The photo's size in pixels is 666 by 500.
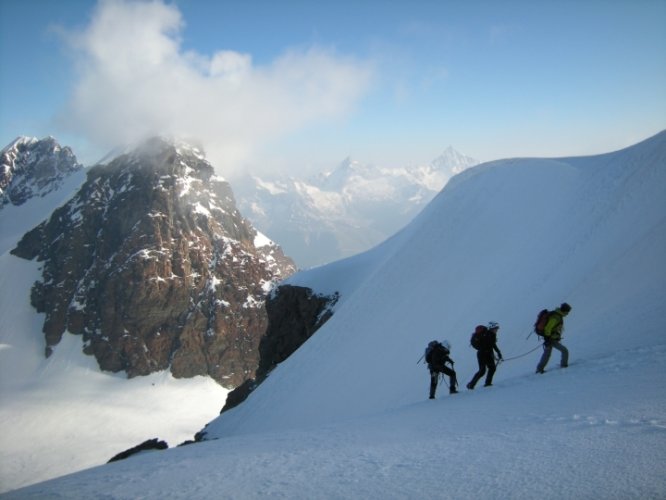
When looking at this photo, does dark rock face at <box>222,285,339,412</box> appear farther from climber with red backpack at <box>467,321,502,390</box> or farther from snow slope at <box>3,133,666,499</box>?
climber with red backpack at <box>467,321,502,390</box>

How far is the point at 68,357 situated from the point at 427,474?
6171 inches

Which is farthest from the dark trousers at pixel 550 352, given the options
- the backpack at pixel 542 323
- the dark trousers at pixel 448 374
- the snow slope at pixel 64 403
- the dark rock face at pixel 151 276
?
the dark rock face at pixel 151 276

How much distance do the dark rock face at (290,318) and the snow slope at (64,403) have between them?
66963 millimetres

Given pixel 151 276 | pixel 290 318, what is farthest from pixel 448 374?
pixel 151 276

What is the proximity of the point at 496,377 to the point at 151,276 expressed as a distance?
14441 centimetres

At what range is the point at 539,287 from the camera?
2028 cm

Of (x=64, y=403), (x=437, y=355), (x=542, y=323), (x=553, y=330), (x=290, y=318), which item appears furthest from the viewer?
(x=64, y=403)

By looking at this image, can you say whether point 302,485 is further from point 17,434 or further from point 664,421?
point 17,434

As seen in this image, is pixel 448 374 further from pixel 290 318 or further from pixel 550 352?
pixel 290 318

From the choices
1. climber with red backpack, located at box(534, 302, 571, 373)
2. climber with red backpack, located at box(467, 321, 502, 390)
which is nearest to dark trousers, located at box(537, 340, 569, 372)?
climber with red backpack, located at box(534, 302, 571, 373)

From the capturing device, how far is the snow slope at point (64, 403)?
311 feet

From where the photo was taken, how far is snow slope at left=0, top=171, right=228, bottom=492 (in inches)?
3735

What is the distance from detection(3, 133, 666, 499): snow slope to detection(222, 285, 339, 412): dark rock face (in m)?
12.4

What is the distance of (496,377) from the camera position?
1466cm
